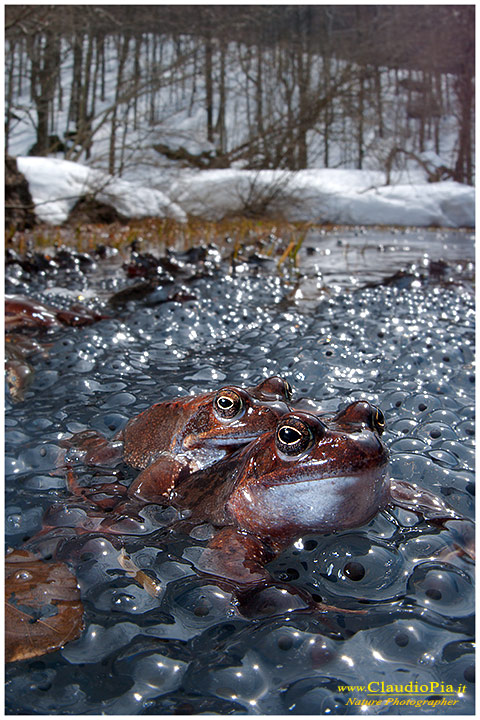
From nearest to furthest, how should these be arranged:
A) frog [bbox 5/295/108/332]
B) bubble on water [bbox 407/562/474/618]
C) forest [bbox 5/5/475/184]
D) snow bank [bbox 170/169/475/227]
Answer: bubble on water [bbox 407/562/474/618], frog [bbox 5/295/108/332], snow bank [bbox 170/169/475/227], forest [bbox 5/5/475/184]

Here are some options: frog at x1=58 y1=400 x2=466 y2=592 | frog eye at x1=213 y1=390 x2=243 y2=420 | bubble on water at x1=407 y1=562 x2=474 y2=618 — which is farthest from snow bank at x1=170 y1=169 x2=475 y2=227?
bubble on water at x1=407 y1=562 x2=474 y2=618

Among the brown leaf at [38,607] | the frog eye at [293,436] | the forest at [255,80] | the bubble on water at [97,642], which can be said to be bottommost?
the bubble on water at [97,642]

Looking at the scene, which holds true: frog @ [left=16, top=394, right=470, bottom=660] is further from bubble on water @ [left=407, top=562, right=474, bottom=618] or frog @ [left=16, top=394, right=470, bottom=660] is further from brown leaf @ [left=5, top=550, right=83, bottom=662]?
bubble on water @ [left=407, top=562, right=474, bottom=618]

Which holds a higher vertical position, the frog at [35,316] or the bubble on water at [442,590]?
the frog at [35,316]

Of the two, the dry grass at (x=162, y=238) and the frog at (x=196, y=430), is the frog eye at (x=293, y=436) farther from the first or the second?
the dry grass at (x=162, y=238)

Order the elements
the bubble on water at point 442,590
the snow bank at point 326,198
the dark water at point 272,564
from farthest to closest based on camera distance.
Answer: the snow bank at point 326,198
the bubble on water at point 442,590
the dark water at point 272,564

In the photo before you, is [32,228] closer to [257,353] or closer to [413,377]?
[257,353]

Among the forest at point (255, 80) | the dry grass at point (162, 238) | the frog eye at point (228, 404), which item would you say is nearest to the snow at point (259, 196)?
the dry grass at point (162, 238)

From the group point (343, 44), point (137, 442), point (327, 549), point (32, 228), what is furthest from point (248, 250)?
point (343, 44)
